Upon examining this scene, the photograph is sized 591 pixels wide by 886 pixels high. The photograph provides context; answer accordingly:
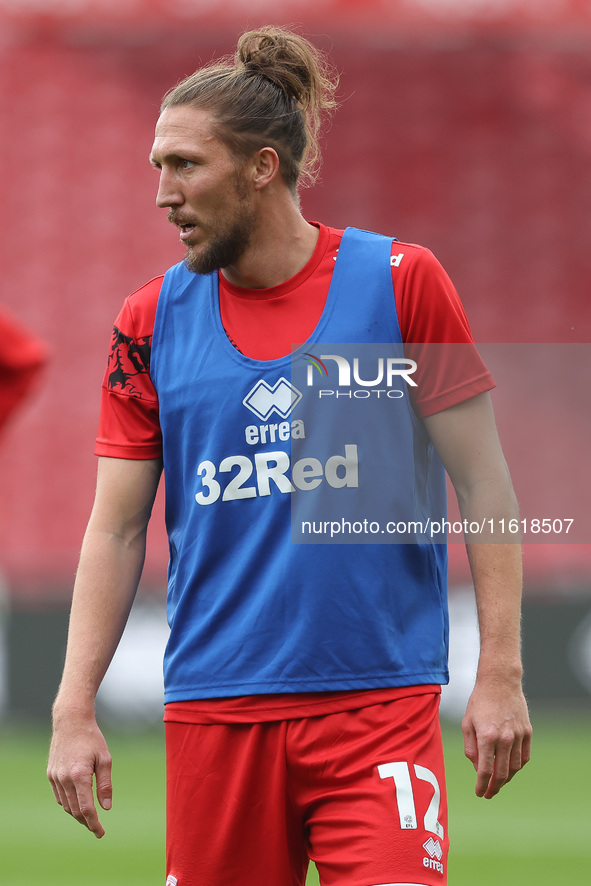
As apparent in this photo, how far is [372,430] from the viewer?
109 inches

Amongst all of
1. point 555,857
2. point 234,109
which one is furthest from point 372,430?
point 555,857

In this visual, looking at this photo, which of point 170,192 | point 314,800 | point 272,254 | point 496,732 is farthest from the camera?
point 272,254

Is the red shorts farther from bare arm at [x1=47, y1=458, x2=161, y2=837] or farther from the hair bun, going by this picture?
the hair bun

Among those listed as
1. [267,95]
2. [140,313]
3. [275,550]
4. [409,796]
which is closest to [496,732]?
[409,796]

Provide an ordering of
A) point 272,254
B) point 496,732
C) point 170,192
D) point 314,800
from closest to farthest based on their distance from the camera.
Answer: point 496,732 < point 314,800 < point 170,192 < point 272,254

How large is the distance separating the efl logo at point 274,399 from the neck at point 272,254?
0.26 metres

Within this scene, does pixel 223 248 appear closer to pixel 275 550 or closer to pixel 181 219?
pixel 181 219

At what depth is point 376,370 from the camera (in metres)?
2.76

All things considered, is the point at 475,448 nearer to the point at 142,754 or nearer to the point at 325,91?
A: the point at 325,91

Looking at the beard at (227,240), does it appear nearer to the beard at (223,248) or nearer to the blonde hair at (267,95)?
the beard at (223,248)

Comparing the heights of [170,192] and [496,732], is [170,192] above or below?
above

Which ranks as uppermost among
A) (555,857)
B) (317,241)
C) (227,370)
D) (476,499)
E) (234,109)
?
(234,109)

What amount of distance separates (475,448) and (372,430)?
21cm

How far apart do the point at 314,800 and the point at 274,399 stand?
797 millimetres
